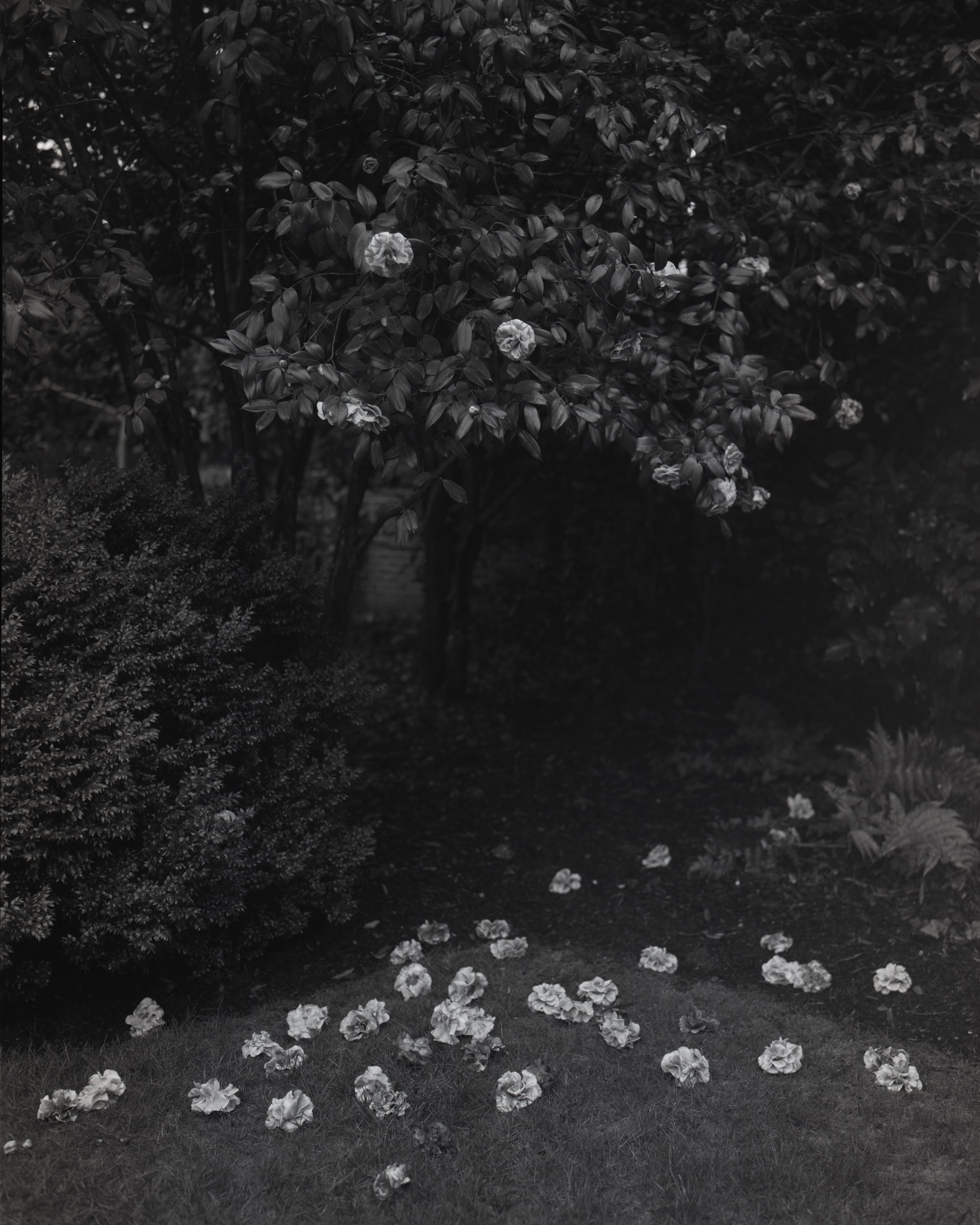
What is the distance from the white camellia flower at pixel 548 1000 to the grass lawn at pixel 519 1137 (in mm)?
34

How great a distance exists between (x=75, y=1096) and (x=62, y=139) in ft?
11.2

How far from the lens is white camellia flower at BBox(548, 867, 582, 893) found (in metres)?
4.16

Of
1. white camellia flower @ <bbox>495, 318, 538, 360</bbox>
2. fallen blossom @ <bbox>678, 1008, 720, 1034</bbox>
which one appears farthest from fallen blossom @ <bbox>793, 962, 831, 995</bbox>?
white camellia flower @ <bbox>495, 318, 538, 360</bbox>

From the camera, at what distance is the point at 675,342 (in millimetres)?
3439

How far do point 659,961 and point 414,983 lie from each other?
2.64 ft

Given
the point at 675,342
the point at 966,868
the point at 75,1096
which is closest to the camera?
the point at 75,1096

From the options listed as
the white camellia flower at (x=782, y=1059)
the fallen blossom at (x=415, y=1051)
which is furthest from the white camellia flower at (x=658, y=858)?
the fallen blossom at (x=415, y=1051)

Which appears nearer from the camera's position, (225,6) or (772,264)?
(225,6)

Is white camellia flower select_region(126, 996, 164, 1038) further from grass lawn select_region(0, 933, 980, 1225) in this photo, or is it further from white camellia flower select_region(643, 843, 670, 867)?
white camellia flower select_region(643, 843, 670, 867)

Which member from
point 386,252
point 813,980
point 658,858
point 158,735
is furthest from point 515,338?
point 658,858

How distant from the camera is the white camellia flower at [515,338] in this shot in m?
2.73

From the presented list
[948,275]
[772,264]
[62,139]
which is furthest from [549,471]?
[62,139]

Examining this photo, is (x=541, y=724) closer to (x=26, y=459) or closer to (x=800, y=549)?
(x=800, y=549)

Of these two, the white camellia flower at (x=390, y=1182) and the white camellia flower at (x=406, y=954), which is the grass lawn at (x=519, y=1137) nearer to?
the white camellia flower at (x=390, y=1182)
